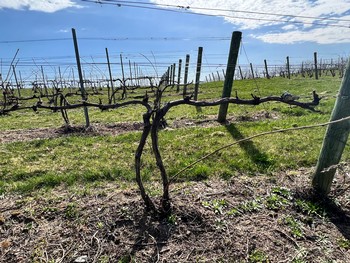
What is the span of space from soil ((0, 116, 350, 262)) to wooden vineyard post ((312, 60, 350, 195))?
0.15m

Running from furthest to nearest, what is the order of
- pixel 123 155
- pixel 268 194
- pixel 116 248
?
1. pixel 123 155
2. pixel 268 194
3. pixel 116 248

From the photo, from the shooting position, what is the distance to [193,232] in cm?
250

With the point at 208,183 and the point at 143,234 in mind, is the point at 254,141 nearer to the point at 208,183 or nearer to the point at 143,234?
the point at 208,183

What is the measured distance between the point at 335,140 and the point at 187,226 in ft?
5.95

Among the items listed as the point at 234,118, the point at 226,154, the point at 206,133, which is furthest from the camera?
the point at 234,118

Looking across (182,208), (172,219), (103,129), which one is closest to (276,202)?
(182,208)

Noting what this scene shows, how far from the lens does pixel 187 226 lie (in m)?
2.56

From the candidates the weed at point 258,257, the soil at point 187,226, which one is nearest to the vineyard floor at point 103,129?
the soil at point 187,226

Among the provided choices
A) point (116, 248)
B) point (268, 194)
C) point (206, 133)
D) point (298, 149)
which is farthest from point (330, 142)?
point (206, 133)

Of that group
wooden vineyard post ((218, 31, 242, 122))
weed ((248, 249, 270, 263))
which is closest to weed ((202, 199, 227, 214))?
weed ((248, 249, 270, 263))

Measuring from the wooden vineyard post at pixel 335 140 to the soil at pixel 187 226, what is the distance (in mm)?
154

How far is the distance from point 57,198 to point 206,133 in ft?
11.7

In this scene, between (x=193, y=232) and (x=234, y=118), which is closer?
(x=193, y=232)

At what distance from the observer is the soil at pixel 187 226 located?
2.28 metres
